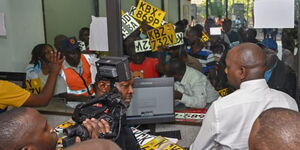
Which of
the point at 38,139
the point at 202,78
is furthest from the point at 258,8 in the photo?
the point at 38,139

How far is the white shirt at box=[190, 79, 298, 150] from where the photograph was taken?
6.74 ft

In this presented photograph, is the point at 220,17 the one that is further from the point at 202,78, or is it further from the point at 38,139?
the point at 38,139

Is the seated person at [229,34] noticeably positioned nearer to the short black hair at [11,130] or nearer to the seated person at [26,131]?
the seated person at [26,131]

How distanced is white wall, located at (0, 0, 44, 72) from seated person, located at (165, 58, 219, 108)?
1523mm

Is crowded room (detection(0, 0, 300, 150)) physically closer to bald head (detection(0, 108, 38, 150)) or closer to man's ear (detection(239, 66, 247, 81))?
man's ear (detection(239, 66, 247, 81))

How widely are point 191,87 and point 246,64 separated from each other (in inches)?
37.7

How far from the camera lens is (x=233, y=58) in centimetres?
225

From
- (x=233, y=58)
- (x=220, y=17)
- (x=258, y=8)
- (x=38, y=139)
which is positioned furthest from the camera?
(x=220, y=17)

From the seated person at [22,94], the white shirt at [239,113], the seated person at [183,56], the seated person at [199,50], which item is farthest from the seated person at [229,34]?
the seated person at [22,94]

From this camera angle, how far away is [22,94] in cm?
264

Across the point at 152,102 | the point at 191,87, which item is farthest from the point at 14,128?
the point at 191,87

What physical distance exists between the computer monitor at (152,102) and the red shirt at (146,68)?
17.2 inches

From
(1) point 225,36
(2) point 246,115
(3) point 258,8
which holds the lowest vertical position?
(2) point 246,115

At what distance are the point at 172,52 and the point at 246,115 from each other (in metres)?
1.24
